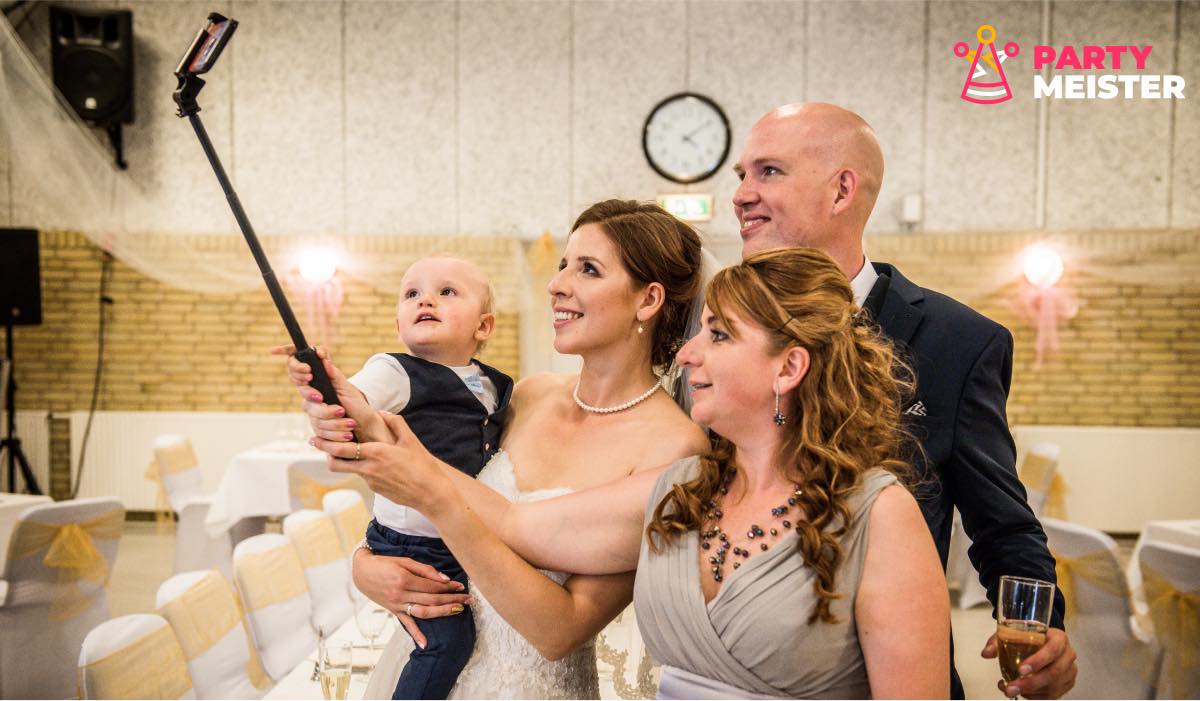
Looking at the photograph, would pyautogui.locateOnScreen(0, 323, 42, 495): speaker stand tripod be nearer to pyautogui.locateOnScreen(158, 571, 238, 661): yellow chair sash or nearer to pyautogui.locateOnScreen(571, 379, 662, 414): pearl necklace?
pyautogui.locateOnScreen(158, 571, 238, 661): yellow chair sash

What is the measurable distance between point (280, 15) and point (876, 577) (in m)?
8.16

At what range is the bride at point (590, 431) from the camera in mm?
1691

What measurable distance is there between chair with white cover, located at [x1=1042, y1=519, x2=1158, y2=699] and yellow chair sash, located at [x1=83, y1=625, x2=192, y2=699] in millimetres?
3044

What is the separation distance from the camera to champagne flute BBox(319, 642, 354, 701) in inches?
78.0

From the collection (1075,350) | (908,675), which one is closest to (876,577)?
(908,675)

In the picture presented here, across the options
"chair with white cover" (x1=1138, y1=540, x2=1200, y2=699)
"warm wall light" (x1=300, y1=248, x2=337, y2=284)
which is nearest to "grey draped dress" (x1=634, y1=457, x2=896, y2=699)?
"chair with white cover" (x1=1138, y1=540, x2=1200, y2=699)

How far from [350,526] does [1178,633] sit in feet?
11.1

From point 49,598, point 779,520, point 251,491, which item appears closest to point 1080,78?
point 251,491

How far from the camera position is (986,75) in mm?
8070

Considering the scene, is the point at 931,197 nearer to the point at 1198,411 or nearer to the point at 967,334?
the point at 1198,411

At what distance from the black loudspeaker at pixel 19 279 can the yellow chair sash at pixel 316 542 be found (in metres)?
5.38

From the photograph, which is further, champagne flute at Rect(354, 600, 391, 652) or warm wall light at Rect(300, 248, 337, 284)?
warm wall light at Rect(300, 248, 337, 284)

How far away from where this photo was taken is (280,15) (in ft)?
26.1

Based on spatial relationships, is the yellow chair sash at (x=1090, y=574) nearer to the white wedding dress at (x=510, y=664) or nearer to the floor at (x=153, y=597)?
the floor at (x=153, y=597)
